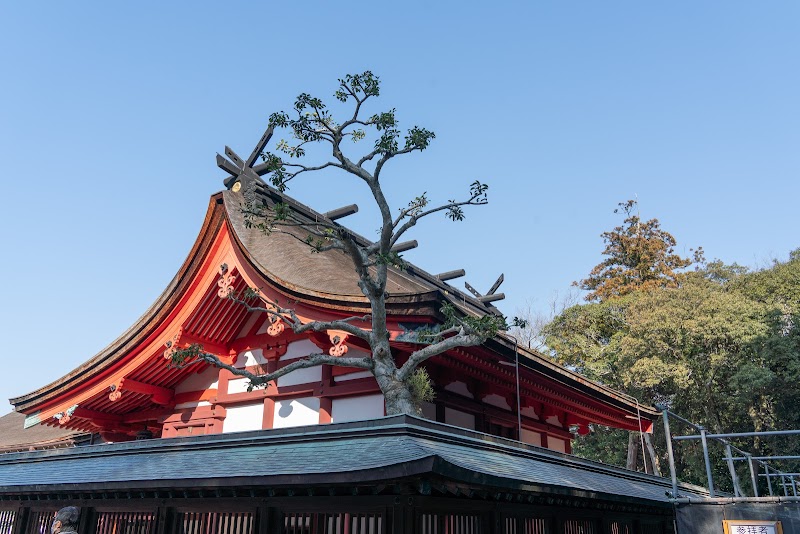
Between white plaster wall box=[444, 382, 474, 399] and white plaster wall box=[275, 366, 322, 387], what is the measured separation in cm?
244

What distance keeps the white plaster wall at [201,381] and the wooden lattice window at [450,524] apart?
28.1 ft

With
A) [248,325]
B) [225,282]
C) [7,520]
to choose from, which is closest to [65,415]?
[248,325]

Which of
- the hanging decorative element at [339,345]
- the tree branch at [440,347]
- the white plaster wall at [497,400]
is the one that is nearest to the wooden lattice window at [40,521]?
the hanging decorative element at [339,345]

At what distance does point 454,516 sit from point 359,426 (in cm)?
134

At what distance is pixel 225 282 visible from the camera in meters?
12.1

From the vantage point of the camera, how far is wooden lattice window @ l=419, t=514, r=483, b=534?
5.80 m

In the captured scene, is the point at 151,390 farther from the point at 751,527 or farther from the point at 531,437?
the point at 751,527

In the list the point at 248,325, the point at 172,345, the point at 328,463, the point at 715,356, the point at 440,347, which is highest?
the point at 715,356

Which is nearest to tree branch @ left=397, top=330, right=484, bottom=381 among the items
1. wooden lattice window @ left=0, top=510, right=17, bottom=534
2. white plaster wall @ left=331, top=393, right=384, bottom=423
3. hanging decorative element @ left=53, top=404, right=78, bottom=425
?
white plaster wall @ left=331, top=393, right=384, bottom=423

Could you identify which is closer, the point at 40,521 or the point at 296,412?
the point at 40,521

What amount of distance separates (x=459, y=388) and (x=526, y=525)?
200 inches

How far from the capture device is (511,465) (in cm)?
694

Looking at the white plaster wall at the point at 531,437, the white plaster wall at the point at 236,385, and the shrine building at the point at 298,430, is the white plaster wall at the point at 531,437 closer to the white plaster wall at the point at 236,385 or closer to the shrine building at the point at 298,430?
the shrine building at the point at 298,430

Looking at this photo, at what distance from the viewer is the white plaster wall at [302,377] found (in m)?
11.8
